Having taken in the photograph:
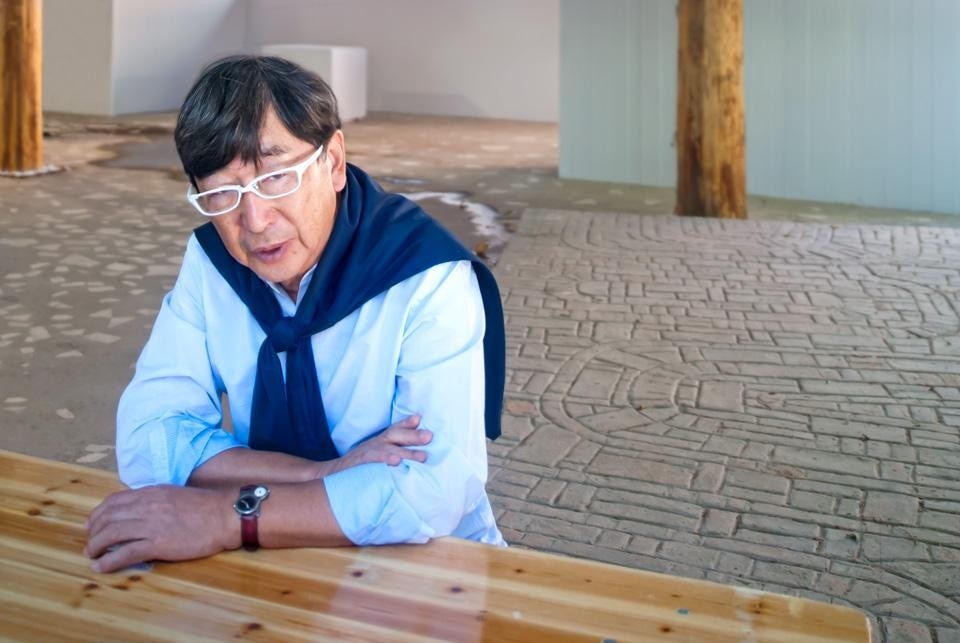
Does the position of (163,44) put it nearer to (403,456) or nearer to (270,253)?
(270,253)

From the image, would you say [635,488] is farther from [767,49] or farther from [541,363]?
[767,49]

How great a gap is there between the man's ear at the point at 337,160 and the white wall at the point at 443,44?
1466 centimetres

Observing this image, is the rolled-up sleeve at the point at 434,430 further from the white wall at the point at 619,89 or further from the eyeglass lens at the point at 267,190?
the white wall at the point at 619,89

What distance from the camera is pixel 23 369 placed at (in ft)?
17.5

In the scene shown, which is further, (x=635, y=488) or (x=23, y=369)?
(x=23, y=369)

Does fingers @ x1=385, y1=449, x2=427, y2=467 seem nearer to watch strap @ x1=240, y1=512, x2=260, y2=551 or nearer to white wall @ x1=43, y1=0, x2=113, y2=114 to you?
watch strap @ x1=240, y1=512, x2=260, y2=551

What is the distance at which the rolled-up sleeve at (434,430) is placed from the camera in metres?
1.97

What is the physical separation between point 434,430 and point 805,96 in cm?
870

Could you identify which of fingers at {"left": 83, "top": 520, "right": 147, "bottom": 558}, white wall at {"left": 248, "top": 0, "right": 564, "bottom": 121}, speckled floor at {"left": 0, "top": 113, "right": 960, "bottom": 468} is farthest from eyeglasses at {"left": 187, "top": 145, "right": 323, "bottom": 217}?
white wall at {"left": 248, "top": 0, "right": 564, "bottom": 121}

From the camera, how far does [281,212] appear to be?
2.15m

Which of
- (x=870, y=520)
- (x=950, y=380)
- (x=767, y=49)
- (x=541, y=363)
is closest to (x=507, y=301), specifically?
(x=541, y=363)

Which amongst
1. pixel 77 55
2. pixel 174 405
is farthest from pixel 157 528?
pixel 77 55

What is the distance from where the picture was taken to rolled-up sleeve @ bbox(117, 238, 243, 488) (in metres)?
2.23

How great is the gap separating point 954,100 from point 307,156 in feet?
27.9
